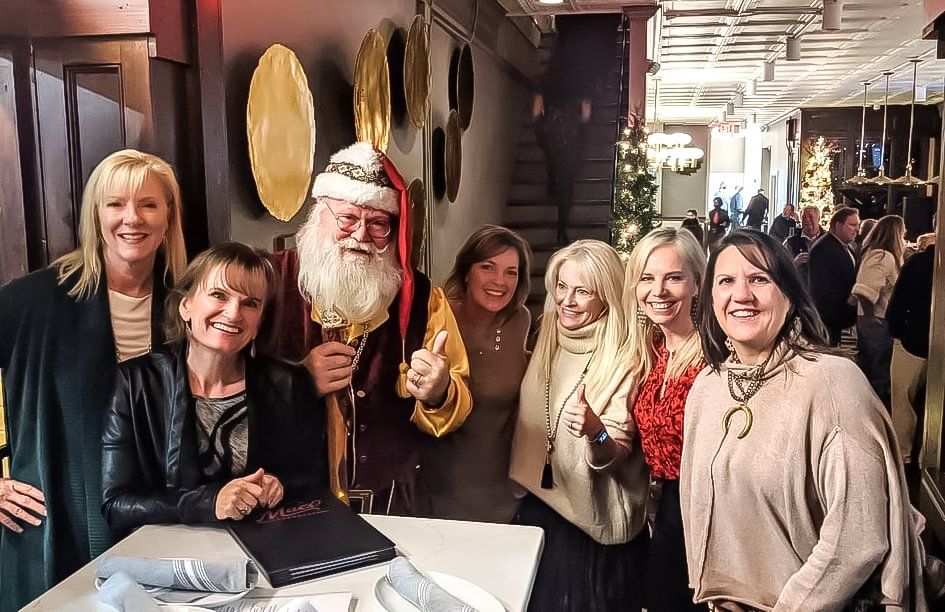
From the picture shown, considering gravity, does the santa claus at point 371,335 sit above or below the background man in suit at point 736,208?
below

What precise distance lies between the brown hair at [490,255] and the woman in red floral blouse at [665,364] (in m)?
0.29

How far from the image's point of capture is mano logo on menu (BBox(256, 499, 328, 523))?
236 centimetres

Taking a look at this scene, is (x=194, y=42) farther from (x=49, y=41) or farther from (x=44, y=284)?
(x=44, y=284)

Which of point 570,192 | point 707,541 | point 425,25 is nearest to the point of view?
point 707,541

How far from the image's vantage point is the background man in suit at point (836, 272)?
198 centimetres

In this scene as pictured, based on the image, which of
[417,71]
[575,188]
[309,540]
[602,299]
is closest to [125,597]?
[309,540]

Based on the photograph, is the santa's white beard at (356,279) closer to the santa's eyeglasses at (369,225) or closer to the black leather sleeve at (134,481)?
the santa's eyeglasses at (369,225)

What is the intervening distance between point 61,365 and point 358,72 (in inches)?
45.6

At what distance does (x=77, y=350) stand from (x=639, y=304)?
1507mm

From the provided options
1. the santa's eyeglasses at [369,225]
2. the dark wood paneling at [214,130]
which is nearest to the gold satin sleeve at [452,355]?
the santa's eyeglasses at [369,225]

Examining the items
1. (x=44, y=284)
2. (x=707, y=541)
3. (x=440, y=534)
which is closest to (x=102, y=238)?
(x=44, y=284)

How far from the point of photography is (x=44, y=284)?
7.66 feet

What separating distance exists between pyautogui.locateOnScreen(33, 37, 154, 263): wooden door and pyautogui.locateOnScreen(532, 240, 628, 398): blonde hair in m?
1.20

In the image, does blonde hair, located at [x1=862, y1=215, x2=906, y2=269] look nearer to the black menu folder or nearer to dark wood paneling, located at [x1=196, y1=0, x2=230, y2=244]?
the black menu folder
